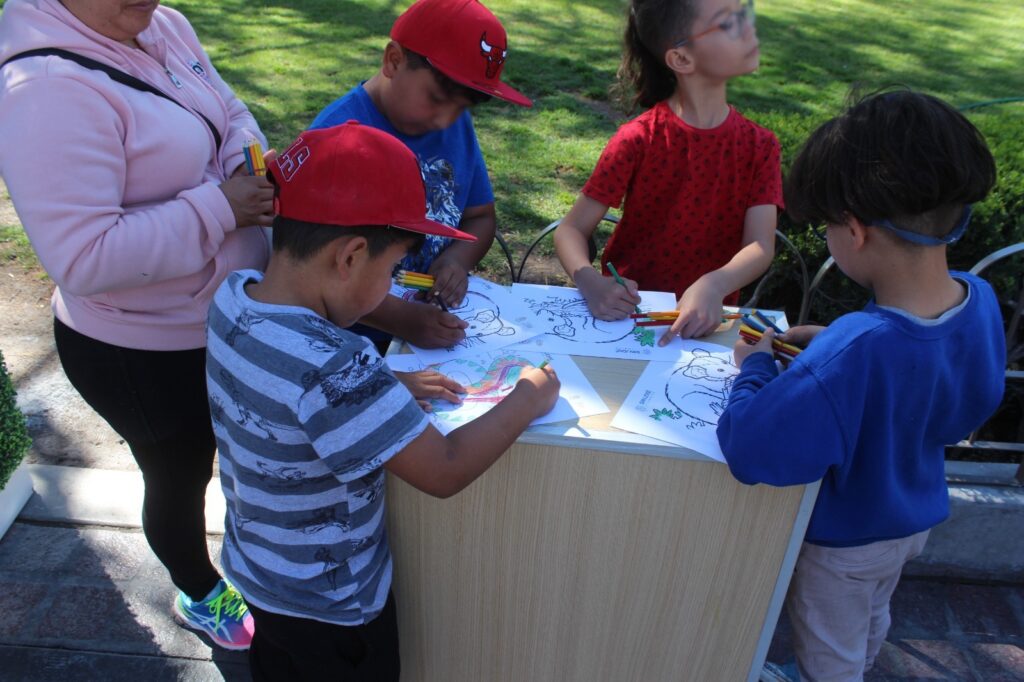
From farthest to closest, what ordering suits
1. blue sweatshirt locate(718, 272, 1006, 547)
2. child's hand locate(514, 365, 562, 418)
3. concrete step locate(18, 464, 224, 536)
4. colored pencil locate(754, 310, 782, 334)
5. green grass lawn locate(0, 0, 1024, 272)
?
1. green grass lawn locate(0, 0, 1024, 272)
2. concrete step locate(18, 464, 224, 536)
3. colored pencil locate(754, 310, 782, 334)
4. child's hand locate(514, 365, 562, 418)
5. blue sweatshirt locate(718, 272, 1006, 547)

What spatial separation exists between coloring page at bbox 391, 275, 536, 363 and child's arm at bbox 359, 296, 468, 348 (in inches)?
0.9

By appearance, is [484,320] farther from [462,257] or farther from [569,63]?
[569,63]

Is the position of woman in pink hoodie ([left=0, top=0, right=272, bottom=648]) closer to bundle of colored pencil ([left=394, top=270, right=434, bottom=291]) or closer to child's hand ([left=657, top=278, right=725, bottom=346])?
bundle of colored pencil ([left=394, top=270, right=434, bottom=291])

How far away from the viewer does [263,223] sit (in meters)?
1.68

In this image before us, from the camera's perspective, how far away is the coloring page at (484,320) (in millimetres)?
1854

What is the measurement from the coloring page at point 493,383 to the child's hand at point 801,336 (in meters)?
0.44

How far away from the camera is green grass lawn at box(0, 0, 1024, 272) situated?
17.1 ft

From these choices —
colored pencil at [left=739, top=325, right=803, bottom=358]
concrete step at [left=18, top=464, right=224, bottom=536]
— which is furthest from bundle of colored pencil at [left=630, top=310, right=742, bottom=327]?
concrete step at [left=18, top=464, right=224, bottom=536]

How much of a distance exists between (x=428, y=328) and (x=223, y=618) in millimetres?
1117

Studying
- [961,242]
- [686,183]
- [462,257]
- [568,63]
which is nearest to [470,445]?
[462,257]

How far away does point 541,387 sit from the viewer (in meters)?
1.58

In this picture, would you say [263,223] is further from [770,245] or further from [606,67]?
[606,67]

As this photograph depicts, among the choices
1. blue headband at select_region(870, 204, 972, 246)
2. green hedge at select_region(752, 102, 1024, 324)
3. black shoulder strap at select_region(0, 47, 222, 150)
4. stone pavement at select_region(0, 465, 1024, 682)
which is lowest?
stone pavement at select_region(0, 465, 1024, 682)

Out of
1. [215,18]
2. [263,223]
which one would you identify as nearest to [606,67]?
[215,18]
